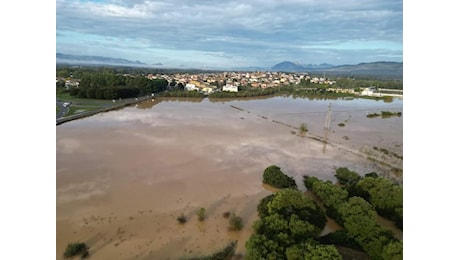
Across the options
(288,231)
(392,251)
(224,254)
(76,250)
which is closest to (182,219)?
(224,254)

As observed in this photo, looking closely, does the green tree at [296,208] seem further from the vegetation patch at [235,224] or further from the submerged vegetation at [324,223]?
the vegetation patch at [235,224]

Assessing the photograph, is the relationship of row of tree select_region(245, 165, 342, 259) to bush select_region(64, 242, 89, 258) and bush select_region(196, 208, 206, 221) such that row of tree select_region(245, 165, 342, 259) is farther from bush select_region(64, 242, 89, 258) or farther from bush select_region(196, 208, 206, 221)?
bush select_region(64, 242, 89, 258)

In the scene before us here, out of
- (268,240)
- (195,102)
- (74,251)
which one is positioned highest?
(195,102)

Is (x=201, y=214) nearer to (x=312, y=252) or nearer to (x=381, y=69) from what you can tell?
(x=312, y=252)

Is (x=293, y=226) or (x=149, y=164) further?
(x=149, y=164)

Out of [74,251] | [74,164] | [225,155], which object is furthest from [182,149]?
[74,251]

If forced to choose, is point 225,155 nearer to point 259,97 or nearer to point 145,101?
point 145,101

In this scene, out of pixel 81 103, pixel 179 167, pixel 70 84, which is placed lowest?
pixel 179 167
